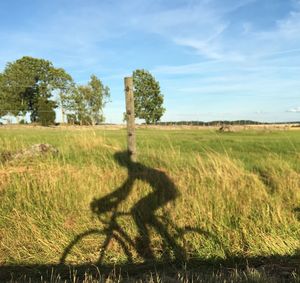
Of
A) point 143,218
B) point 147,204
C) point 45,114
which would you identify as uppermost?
point 45,114

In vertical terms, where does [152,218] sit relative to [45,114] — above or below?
below

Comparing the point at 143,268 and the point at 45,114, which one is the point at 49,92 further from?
the point at 143,268

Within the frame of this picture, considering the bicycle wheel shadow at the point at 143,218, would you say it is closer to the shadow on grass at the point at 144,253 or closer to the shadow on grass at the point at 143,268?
the shadow on grass at the point at 144,253

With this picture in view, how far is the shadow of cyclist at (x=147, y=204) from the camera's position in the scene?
5.72 meters

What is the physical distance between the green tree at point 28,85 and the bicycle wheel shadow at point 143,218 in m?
54.5

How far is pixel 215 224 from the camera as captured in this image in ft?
19.3

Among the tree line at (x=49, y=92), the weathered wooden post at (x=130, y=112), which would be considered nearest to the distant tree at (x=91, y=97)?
the tree line at (x=49, y=92)

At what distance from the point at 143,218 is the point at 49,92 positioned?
6866cm

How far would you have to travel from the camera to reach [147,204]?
6.27m

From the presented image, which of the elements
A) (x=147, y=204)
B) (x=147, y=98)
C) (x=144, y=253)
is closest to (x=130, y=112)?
(x=147, y=204)

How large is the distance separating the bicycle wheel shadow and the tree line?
1990 inches

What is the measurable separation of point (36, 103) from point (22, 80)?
17.1 feet

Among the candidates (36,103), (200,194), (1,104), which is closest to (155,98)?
(36,103)

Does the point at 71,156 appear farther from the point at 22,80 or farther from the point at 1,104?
the point at 22,80
